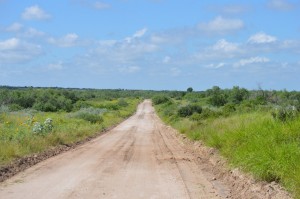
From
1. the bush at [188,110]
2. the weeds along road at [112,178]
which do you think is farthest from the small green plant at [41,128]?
the bush at [188,110]

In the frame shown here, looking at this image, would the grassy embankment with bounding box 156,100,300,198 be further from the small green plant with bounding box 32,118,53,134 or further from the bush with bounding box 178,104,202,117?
the bush with bounding box 178,104,202,117

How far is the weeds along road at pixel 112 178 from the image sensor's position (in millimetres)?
11734

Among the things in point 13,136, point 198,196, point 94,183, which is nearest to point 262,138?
point 198,196

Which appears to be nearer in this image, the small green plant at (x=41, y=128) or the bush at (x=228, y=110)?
the small green plant at (x=41, y=128)

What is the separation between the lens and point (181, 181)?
13.8m

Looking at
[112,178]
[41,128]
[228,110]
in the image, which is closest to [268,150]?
[112,178]

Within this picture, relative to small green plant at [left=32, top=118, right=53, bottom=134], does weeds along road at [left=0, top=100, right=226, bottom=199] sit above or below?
below

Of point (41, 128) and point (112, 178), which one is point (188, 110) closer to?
point (41, 128)

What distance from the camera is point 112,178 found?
551 inches

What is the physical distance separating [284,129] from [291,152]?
266 centimetres

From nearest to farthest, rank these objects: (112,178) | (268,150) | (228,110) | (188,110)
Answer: (268,150) → (112,178) → (228,110) → (188,110)

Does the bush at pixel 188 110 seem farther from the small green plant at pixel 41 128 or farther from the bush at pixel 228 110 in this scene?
the small green plant at pixel 41 128

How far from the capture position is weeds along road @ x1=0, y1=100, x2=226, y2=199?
462 inches

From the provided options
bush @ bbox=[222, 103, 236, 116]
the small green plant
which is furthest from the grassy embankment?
bush @ bbox=[222, 103, 236, 116]
